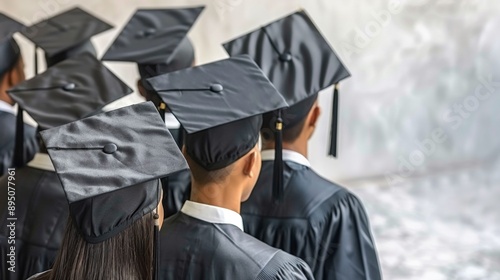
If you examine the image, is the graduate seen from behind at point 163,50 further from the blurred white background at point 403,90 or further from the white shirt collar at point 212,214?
the blurred white background at point 403,90

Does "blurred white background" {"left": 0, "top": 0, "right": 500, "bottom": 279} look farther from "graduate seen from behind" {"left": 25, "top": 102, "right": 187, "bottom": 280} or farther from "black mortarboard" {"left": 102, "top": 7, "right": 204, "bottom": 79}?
"graduate seen from behind" {"left": 25, "top": 102, "right": 187, "bottom": 280}

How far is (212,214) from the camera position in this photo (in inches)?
71.3

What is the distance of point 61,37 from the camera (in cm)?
291

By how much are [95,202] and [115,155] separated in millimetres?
103

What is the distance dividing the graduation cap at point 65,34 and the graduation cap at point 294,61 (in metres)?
0.66

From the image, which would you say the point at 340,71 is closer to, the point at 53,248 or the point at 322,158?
the point at 53,248

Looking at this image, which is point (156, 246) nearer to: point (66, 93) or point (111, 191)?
point (111, 191)

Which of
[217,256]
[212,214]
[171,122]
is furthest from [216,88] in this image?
[171,122]

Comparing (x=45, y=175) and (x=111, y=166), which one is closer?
(x=111, y=166)

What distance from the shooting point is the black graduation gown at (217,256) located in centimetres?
173

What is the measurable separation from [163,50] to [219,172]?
85cm

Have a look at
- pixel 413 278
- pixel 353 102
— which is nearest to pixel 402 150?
pixel 353 102

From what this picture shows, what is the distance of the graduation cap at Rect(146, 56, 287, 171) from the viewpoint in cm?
187

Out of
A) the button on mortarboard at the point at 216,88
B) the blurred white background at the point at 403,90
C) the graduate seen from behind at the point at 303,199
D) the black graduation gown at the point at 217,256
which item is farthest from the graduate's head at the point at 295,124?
the blurred white background at the point at 403,90
